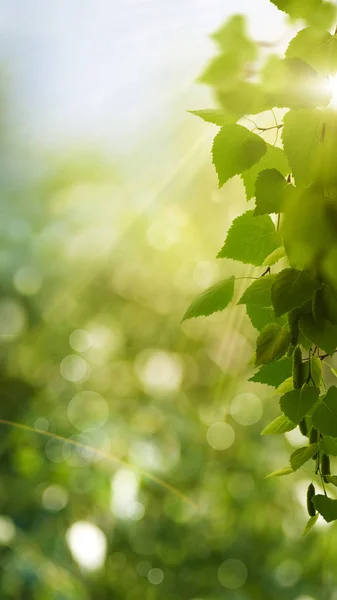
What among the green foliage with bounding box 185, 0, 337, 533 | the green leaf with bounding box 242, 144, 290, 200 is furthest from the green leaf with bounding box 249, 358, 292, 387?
the green leaf with bounding box 242, 144, 290, 200

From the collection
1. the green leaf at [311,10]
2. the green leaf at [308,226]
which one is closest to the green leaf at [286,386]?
the green leaf at [308,226]

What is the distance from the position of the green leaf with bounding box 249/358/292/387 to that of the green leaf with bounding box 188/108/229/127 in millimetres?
150

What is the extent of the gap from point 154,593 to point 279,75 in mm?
1442

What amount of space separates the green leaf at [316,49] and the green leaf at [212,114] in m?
0.05

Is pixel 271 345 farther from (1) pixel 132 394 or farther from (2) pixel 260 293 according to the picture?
(1) pixel 132 394

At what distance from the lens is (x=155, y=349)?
1.94 m

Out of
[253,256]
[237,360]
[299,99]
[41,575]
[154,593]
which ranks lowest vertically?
[154,593]

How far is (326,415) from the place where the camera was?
37cm

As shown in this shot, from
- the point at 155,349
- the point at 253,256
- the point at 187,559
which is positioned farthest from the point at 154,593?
the point at 253,256

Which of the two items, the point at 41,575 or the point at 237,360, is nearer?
the point at 41,575

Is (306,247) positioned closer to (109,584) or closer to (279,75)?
(279,75)

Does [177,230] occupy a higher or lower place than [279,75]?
lower

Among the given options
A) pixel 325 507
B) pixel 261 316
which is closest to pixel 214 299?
pixel 261 316

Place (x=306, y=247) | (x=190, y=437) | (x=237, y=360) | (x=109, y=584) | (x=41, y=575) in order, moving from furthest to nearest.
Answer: (x=237, y=360), (x=190, y=437), (x=109, y=584), (x=41, y=575), (x=306, y=247)
